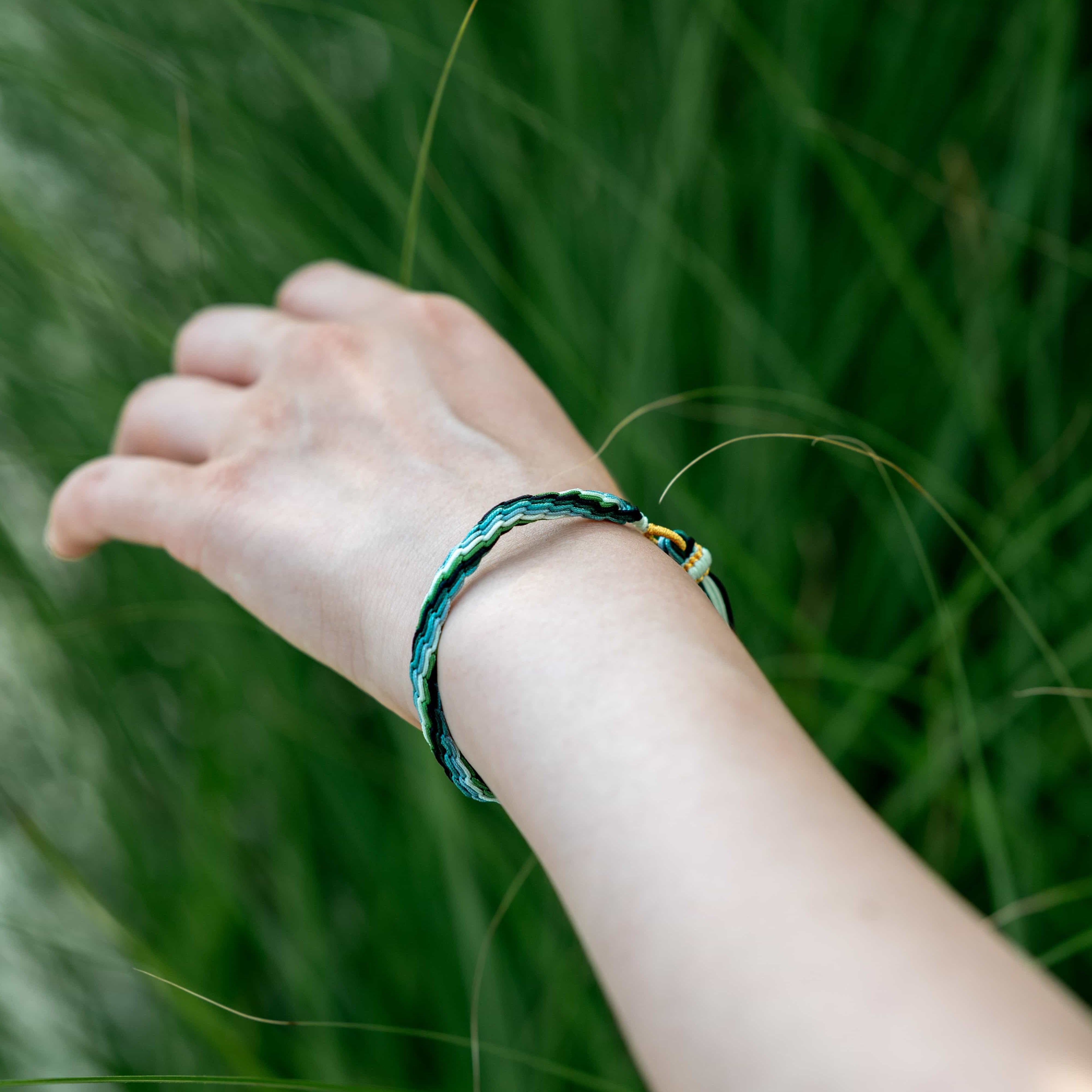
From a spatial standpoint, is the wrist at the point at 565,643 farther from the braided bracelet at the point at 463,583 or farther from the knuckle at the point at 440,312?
the knuckle at the point at 440,312

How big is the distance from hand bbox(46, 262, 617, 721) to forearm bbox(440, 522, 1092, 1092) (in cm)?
8

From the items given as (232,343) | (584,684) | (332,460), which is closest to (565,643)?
(584,684)

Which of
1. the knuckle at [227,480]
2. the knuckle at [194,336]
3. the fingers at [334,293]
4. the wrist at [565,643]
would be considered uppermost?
the fingers at [334,293]

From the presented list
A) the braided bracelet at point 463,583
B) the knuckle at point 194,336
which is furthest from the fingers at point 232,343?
the braided bracelet at point 463,583

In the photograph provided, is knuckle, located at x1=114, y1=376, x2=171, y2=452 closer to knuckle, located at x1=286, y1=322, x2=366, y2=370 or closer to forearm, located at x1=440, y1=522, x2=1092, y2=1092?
knuckle, located at x1=286, y1=322, x2=366, y2=370

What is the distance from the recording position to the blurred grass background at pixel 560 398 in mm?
453

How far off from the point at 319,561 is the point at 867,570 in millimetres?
346

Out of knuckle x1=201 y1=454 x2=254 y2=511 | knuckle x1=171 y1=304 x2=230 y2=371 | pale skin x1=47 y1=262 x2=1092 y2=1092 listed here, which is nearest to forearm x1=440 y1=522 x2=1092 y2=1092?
pale skin x1=47 y1=262 x2=1092 y2=1092

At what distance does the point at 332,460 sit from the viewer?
339mm

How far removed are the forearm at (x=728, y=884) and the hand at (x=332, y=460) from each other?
8 cm

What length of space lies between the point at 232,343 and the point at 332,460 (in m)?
0.10

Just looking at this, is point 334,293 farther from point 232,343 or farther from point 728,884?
point 728,884

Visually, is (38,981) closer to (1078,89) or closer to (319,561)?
(319,561)

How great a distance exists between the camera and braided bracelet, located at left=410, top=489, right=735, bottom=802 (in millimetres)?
247
